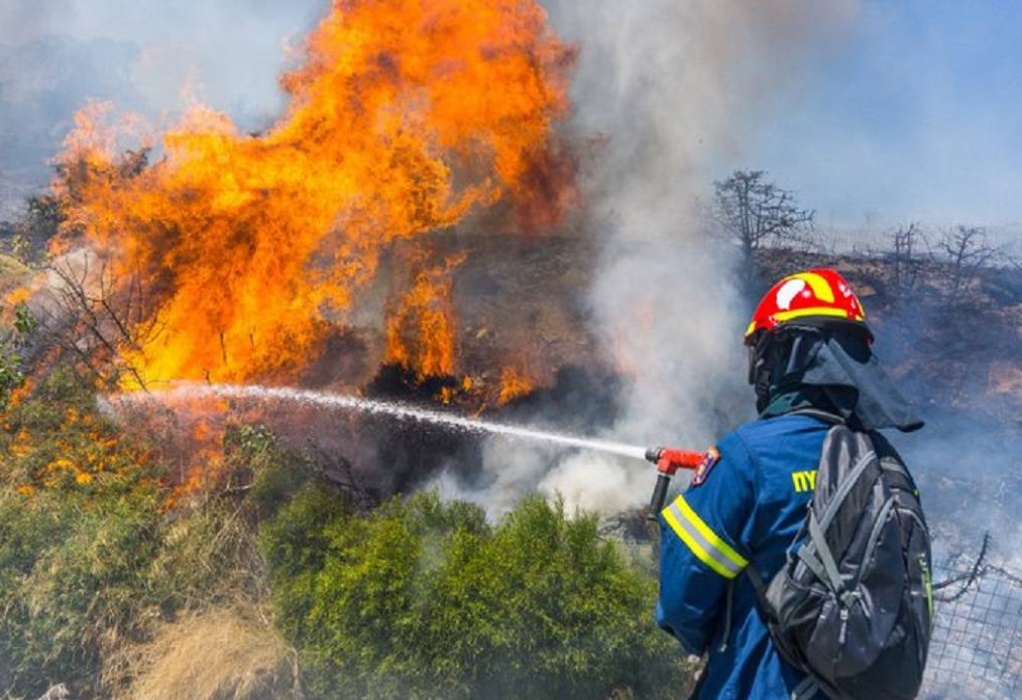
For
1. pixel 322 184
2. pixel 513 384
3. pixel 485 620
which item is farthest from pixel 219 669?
pixel 322 184

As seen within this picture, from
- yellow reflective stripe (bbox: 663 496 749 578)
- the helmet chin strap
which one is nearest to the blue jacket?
yellow reflective stripe (bbox: 663 496 749 578)

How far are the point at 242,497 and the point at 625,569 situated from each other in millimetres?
3788

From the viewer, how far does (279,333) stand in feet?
31.9

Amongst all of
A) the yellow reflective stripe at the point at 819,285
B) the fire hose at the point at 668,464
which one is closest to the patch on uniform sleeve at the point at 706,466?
the fire hose at the point at 668,464

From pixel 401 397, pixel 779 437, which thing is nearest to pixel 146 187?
pixel 401 397

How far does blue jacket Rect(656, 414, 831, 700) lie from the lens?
6.79 ft

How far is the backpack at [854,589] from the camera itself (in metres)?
1.93

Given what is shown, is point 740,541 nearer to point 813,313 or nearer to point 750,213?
point 813,313

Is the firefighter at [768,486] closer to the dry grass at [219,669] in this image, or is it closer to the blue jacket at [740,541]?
the blue jacket at [740,541]

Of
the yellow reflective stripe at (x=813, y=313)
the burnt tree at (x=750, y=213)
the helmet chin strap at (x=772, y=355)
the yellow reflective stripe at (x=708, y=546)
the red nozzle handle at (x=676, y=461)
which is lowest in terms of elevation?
the yellow reflective stripe at (x=708, y=546)

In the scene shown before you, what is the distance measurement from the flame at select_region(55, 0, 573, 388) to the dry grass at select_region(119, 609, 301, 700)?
4.45 metres

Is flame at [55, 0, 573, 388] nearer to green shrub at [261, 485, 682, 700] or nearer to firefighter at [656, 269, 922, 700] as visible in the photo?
green shrub at [261, 485, 682, 700]

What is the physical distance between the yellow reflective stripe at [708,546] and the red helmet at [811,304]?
0.68m

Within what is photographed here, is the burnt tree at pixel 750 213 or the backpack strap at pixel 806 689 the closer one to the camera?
the backpack strap at pixel 806 689
